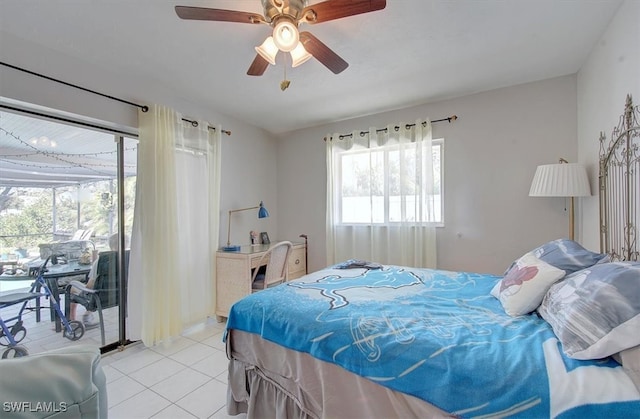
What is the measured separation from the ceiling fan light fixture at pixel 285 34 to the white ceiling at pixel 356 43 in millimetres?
324

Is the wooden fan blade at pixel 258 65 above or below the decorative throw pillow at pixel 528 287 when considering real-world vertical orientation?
above

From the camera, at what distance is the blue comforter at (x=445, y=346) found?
0.88 metres

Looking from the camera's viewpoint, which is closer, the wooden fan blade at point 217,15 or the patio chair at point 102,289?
the wooden fan blade at point 217,15

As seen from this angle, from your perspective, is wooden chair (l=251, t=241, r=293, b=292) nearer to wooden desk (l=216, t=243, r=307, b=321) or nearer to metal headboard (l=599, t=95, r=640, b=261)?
wooden desk (l=216, t=243, r=307, b=321)

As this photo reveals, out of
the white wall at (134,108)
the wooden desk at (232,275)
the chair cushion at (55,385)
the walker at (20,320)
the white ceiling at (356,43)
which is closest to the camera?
the chair cushion at (55,385)

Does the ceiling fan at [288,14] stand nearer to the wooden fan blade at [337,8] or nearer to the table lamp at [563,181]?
the wooden fan blade at [337,8]

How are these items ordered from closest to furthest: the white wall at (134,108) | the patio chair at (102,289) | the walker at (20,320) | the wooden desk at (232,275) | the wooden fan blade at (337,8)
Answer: the wooden fan blade at (337,8) < the white wall at (134,108) < the walker at (20,320) < the patio chair at (102,289) < the wooden desk at (232,275)

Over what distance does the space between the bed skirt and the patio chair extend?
166cm

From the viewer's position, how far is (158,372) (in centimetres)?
221

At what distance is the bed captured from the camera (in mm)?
907

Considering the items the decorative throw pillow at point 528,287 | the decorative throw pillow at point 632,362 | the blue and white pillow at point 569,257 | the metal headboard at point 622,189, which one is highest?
the metal headboard at point 622,189

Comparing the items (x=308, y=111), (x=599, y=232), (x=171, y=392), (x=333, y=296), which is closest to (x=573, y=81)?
(x=599, y=232)

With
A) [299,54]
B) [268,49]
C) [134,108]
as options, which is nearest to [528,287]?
[299,54]

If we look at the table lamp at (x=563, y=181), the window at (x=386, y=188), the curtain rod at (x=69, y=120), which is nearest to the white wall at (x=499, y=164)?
the window at (x=386, y=188)
